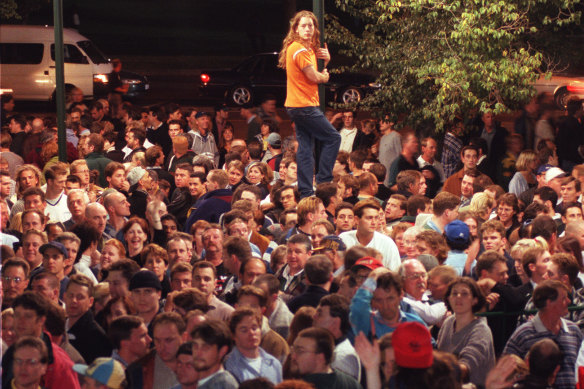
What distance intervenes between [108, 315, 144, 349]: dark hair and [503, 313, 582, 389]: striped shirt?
278cm

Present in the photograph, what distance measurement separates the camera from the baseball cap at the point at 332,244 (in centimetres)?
948

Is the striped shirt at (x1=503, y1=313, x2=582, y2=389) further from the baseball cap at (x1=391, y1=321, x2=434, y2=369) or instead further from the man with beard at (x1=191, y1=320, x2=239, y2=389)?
the man with beard at (x1=191, y1=320, x2=239, y2=389)

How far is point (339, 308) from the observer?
291 inches

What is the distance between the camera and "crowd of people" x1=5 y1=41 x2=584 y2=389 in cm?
689

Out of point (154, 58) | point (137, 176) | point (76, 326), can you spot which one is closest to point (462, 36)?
point (137, 176)

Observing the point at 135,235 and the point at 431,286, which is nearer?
the point at 431,286

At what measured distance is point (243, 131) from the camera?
25.6 meters

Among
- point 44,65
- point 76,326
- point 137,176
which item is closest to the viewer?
point 76,326

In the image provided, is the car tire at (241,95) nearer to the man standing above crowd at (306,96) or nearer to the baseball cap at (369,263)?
the man standing above crowd at (306,96)

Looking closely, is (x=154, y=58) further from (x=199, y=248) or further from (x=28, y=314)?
(x=28, y=314)

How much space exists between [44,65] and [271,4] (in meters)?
25.8

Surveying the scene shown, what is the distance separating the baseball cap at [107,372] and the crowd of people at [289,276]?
0.03 ft

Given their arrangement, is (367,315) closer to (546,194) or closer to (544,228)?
(544,228)

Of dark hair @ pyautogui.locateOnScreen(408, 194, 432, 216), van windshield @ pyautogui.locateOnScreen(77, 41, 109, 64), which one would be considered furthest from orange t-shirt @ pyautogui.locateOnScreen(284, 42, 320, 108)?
van windshield @ pyautogui.locateOnScreen(77, 41, 109, 64)
